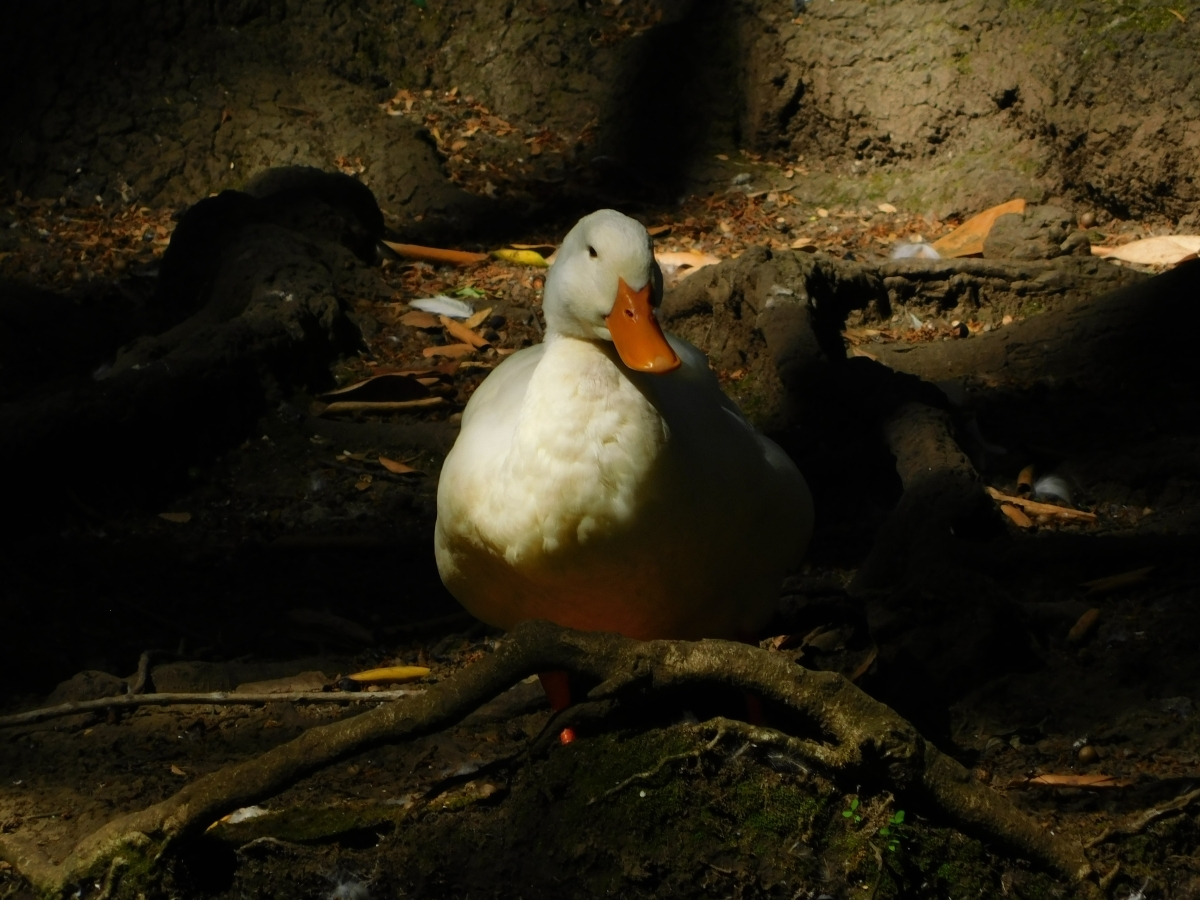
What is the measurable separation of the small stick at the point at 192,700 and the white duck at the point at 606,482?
543mm

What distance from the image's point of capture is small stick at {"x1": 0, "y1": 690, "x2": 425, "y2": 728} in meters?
3.16

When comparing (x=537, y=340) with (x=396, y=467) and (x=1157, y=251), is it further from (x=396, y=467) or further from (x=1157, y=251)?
(x=1157, y=251)

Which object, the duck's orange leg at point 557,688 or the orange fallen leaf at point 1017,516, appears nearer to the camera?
the duck's orange leg at point 557,688

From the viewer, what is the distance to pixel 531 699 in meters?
3.41

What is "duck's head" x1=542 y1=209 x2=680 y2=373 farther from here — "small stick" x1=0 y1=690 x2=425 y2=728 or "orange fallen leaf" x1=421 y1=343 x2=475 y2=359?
"orange fallen leaf" x1=421 y1=343 x2=475 y2=359

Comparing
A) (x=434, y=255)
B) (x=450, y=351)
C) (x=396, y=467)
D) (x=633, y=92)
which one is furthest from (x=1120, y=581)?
(x=633, y=92)

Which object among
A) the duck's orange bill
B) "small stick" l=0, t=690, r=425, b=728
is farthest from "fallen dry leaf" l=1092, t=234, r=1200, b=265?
"small stick" l=0, t=690, r=425, b=728

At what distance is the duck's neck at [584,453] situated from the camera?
2.64 meters

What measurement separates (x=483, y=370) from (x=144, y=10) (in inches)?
132

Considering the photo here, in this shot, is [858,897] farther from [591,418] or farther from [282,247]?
[282,247]

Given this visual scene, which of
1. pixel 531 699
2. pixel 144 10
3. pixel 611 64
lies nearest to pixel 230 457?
pixel 531 699

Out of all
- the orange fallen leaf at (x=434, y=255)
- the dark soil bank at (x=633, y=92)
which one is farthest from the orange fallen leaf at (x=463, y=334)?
the dark soil bank at (x=633, y=92)

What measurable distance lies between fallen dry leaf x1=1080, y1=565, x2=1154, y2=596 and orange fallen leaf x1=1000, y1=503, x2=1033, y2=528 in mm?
601

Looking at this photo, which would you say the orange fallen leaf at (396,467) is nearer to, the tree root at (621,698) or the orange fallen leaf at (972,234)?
the tree root at (621,698)
